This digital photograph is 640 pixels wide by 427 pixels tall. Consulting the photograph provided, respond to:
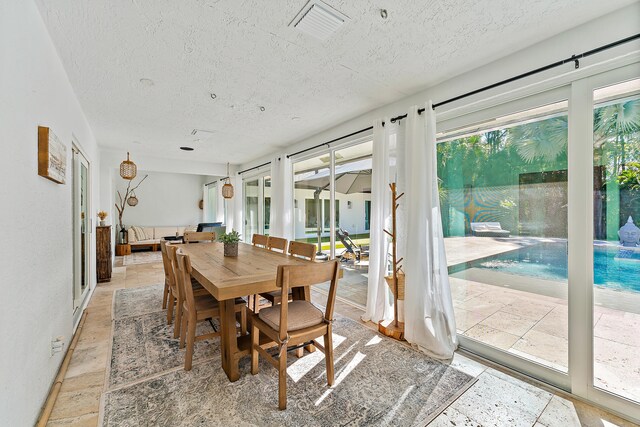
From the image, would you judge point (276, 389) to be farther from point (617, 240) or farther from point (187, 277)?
point (617, 240)

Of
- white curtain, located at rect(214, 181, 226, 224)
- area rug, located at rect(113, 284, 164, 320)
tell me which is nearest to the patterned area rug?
area rug, located at rect(113, 284, 164, 320)

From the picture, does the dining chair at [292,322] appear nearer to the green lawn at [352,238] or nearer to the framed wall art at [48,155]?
the framed wall art at [48,155]

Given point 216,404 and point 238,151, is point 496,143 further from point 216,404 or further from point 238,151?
point 238,151

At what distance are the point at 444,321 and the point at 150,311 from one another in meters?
3.28

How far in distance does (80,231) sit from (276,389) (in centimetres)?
309

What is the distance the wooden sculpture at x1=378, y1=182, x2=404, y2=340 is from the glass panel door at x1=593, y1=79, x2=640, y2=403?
4.56ft

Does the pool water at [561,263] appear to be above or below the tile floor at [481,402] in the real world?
above

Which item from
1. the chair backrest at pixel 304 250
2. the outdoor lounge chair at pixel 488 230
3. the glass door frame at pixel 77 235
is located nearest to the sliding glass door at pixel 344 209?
the chair backrest at pixel 304 250

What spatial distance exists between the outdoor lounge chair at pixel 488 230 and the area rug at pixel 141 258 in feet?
22.3

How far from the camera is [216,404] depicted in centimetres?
177

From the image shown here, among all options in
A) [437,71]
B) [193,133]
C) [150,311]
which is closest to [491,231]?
[437,71]

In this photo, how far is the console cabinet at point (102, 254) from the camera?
15.3 feet

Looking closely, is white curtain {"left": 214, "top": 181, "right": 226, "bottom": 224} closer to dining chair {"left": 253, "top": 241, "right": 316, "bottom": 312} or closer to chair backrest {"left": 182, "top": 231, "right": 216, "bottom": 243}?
chair backrest {"left": 182, "top": 231, "right": 216, "bottom": 243}

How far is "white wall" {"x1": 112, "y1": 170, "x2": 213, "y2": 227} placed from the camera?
876 centimetres
